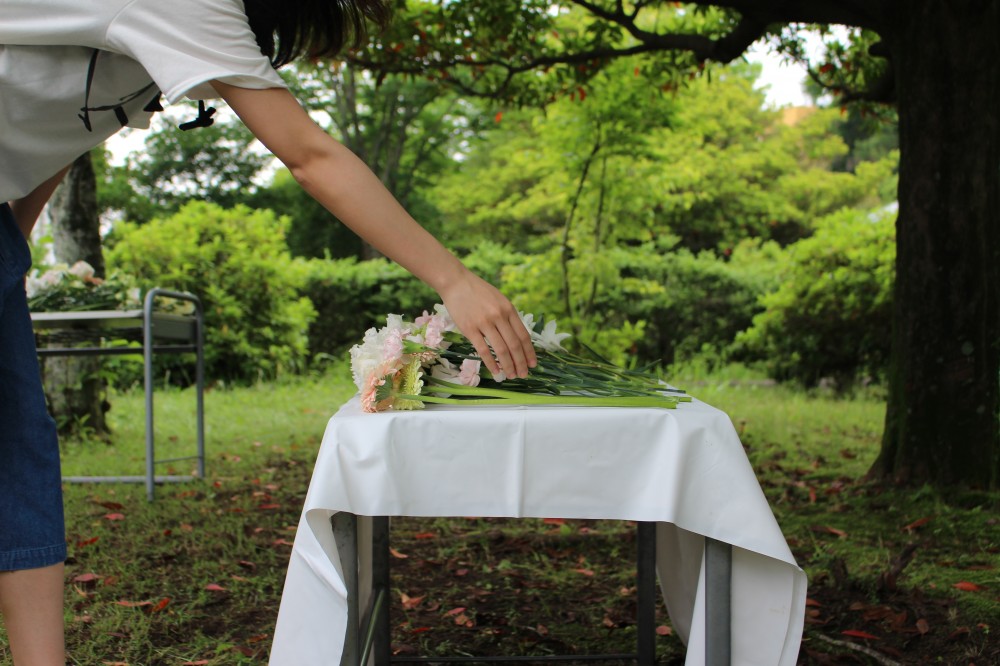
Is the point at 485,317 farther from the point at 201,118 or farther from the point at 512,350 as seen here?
the point at 201,118

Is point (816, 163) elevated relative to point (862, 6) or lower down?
elevated

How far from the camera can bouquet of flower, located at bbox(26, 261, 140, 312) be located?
4.56m

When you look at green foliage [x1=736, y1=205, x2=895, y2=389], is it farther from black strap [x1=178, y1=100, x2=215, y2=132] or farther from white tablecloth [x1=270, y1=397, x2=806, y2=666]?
black strap [x1=178, y1=100, x2=215, y2=132]

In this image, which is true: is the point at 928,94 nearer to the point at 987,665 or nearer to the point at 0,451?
the point at 987,665

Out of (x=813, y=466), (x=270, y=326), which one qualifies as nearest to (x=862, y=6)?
(x=813, y=466)

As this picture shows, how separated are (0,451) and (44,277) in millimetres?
3650

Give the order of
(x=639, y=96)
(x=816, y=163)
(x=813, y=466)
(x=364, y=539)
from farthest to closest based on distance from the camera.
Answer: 1. (x=816, y=163)
2. (x=639, y=96)
3. (x=813, y=466)
4. (x=364, y=539)

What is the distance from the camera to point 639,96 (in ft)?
22.1

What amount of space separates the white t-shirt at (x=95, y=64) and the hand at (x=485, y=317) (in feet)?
1.26

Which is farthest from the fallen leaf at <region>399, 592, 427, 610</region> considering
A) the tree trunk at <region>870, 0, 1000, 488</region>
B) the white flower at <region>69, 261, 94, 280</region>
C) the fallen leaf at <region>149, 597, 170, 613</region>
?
the white flower at <region>69, 261, 94, 280</region>

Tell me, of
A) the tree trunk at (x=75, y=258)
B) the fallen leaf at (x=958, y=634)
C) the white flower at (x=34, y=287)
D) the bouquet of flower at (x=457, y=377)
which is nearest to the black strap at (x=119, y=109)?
the bouquet of flower at (x=457, y=377)

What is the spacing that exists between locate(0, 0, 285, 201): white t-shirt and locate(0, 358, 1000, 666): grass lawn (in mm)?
1488

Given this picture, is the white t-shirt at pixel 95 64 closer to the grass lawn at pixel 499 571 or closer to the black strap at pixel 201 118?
the black strap at pixel 201 118

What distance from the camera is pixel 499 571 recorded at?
319 centimetres
